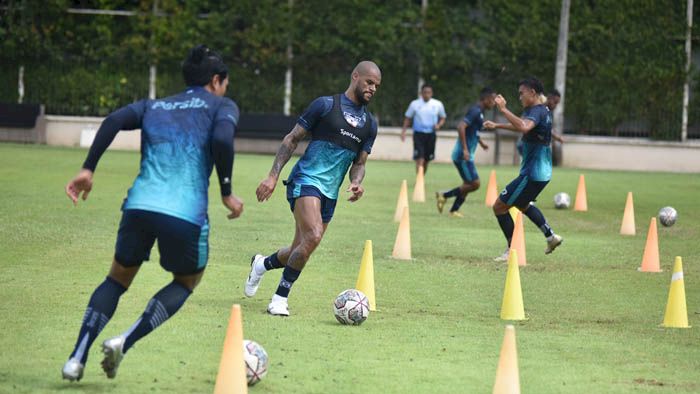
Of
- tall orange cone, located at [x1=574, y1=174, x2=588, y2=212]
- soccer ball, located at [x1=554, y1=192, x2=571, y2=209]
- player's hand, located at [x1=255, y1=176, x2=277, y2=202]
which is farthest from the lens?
soccer ball, located at [x1=554, y1=192, x2=571, y2=209]

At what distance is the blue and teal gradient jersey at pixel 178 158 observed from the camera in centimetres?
770

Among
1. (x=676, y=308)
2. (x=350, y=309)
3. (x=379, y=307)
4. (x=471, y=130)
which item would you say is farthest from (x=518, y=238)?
(x=471, y=130)

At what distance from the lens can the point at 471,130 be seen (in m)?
22.8

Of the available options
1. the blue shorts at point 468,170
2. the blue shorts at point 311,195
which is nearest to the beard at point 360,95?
the blue shorts at point 311,195

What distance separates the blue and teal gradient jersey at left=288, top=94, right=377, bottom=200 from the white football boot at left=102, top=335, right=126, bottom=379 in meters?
3.98

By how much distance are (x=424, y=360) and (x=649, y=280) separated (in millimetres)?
5972

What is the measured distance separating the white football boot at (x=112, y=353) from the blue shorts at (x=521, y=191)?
8.96 metres

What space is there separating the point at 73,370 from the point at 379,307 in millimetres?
4543

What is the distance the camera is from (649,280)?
14398 millimetres

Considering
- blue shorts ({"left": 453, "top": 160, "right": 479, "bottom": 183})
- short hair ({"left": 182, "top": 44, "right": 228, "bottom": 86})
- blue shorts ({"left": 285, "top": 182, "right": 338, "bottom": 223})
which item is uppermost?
short hair ({"left": 182, "top": 44, "right": 228, "bottom": 86})

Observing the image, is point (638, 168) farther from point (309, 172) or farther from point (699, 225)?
point (309, 172)

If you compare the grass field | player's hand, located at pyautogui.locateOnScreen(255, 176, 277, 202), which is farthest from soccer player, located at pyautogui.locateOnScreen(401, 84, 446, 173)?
player's hand, located at pyautogui.locateOnScreen(255, 176, 277, 202)

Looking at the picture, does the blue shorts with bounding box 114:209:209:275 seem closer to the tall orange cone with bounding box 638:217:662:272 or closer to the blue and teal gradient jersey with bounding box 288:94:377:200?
the blue and teal gradient jersey with bounding box 288:94:377:200

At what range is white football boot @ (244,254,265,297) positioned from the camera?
11.6 metres
